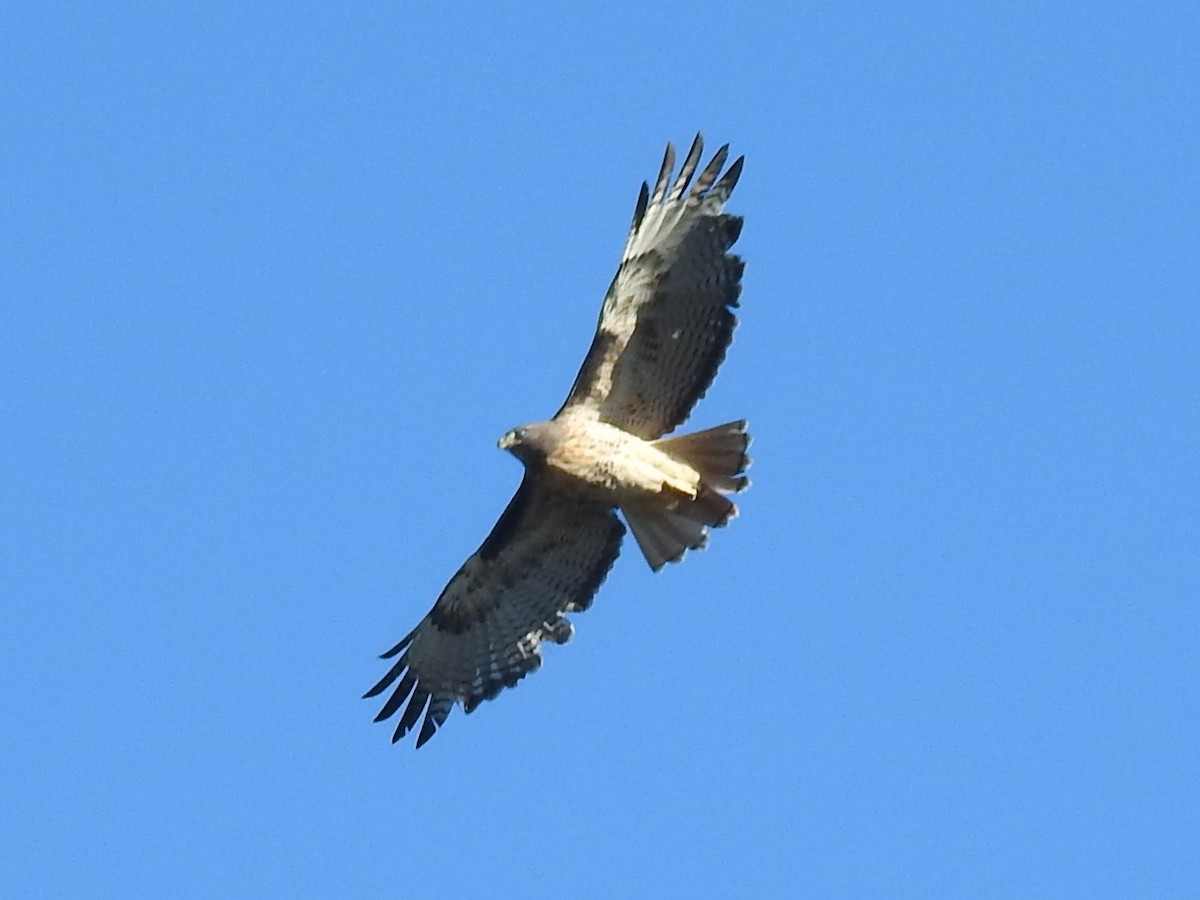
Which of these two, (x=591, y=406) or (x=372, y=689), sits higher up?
(x=591, y=406)

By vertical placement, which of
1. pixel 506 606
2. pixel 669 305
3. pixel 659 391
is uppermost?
pixel 669 305

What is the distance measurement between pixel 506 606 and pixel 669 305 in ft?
7.07

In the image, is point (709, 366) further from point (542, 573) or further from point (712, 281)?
point (542, 573)

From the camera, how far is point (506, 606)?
47.2ft

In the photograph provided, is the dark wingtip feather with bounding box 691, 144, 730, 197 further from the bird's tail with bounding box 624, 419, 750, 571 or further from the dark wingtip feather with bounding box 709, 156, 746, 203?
the bird's tail with bounding box 624, 419, 750, 571

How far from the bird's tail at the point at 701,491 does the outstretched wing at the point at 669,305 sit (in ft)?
0.74

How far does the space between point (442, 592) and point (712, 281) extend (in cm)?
260

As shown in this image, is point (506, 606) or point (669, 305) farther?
point (506, 606)

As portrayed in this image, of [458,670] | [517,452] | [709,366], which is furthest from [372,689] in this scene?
[709,366]

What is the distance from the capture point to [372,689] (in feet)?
48.3

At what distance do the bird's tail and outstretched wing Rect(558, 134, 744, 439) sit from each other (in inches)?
8.8

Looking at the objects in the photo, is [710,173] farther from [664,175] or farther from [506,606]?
[506,606]

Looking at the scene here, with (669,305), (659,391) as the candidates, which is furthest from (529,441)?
(669,305)

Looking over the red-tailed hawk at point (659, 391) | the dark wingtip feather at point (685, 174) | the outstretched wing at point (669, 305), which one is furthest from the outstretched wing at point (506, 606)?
the dark wingtip feather at point (685, 174)
